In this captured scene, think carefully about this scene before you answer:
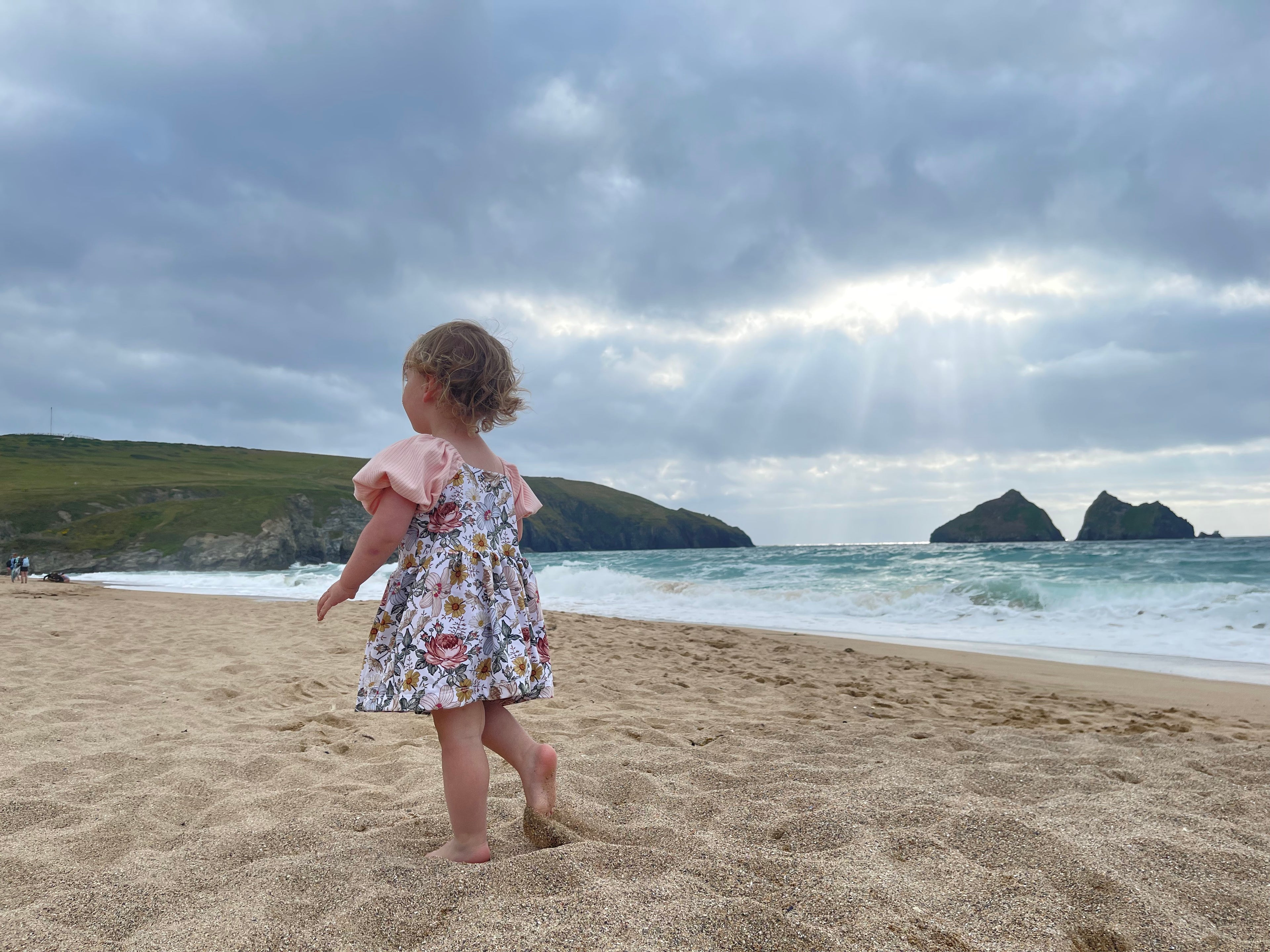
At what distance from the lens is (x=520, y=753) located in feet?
7.32

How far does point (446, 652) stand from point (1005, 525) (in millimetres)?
91106

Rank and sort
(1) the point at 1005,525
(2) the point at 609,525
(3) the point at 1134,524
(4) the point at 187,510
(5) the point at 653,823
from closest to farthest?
(5) the point at 653,823
(4) the point at 187,510
(3) the point at 1134,524
(1) the point at 1005,525
(2) the point at 609,525

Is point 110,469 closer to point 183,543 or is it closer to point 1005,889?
point 183,543

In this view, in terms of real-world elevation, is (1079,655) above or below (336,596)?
below

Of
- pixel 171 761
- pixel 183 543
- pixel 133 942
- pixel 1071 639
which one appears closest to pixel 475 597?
pixel 133 942

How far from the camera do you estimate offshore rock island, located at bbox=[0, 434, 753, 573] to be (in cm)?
4066

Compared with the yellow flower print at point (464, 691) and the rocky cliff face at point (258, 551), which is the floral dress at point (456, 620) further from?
the rocky cliff face at point (258, 551)

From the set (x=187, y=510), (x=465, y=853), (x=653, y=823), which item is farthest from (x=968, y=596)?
(x=187, y=510)

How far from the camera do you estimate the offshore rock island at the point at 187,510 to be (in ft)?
133

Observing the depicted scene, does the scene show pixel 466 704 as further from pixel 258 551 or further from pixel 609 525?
pixel 609 525

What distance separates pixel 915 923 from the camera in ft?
5.12

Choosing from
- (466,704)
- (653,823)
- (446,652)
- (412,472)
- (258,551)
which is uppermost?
(412,472)

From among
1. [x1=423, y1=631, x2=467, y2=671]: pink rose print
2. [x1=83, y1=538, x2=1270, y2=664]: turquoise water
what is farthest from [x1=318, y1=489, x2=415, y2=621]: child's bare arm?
[x1=83, y1=538, x2=1270, y2=664]: turquoise water

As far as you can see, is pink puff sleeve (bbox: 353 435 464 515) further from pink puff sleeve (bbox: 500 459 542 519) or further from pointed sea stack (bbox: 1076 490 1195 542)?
pointed sea stack (bbox: 1076 490 1195 542)
